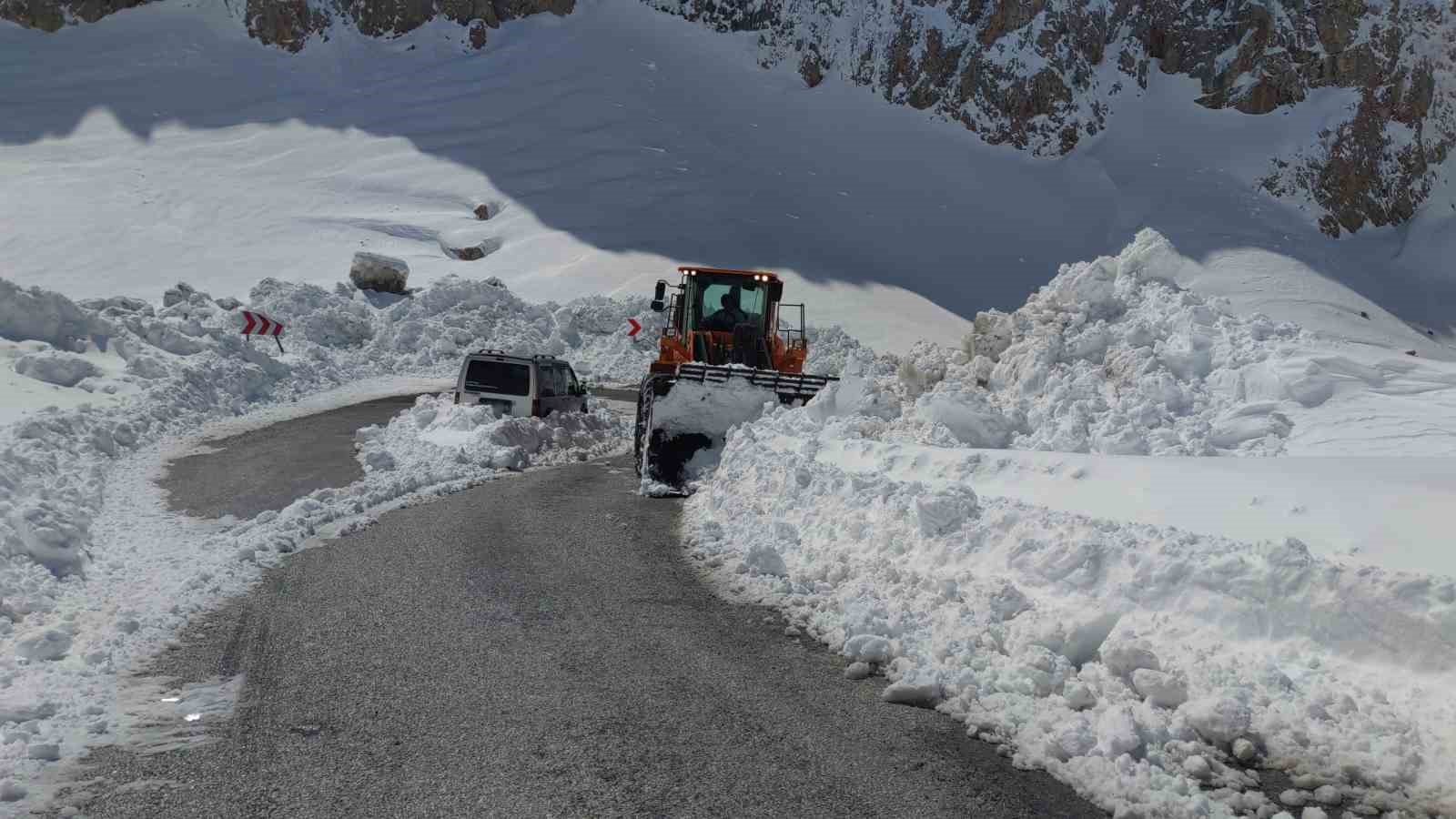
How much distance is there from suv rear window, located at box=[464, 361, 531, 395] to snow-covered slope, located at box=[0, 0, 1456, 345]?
25.3 m

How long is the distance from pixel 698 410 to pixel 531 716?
8709 millimetres

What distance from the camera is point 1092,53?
71375 millimetres

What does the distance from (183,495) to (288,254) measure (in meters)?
38.9

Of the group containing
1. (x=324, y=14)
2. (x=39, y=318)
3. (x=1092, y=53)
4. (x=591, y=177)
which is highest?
(x=324, y=14)

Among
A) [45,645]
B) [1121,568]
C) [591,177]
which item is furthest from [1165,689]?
[591,177]

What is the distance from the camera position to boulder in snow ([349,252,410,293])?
3938 centimetres

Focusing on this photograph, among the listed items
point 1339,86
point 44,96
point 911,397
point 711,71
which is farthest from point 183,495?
point 1339,86

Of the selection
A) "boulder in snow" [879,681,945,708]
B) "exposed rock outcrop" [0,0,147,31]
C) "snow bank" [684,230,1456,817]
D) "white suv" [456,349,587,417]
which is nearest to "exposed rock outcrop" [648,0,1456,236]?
"exposed rock outcrop" [0,0,147,31]

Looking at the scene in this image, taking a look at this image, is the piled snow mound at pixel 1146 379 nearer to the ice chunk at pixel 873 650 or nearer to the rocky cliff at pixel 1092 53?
the ice chunk at pixel 873 650

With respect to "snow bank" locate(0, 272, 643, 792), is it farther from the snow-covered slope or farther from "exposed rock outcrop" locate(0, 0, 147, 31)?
"exposed rock outcrop" locate(0, 0, 147, 31)

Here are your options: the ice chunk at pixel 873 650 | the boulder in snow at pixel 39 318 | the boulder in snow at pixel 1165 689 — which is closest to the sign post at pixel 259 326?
the boulder in snow at pixel 39 318

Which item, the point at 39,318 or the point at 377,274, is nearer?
the point at 39,318

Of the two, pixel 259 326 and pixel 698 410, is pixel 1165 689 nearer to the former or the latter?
pixel 698 410

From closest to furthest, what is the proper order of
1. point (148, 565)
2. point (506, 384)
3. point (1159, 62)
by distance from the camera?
1. point (148, 565)
2. point (506, 384)
3. point (1159, 62)
